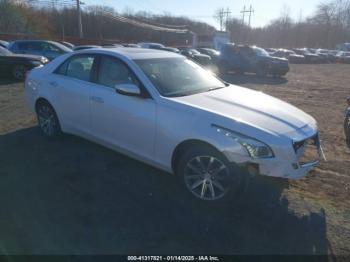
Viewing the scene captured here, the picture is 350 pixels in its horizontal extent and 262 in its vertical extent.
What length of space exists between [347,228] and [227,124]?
1.67m

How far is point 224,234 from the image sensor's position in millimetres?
3396

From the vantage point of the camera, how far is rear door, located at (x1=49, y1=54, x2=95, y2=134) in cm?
502

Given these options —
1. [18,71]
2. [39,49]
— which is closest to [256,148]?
[18,71]

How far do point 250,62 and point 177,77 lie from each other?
15.5 metres

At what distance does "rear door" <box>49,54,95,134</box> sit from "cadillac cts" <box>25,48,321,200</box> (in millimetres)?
16

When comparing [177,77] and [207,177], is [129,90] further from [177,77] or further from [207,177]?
[207,177]

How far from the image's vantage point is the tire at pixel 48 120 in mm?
5742

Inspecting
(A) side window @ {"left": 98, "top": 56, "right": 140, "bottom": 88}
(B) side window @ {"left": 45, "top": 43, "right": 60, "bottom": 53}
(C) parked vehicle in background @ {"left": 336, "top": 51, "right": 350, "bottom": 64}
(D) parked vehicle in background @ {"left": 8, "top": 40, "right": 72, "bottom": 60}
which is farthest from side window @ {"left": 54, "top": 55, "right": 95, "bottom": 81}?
(C) parked vehicle in background @ {"left": 336, "top": 51, "right": 350, "bottom": 64}

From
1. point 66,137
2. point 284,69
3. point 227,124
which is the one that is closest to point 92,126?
point 66,137

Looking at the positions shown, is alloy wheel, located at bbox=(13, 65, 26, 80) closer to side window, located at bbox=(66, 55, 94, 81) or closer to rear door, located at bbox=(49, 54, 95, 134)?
rear door, located at bbox=(49, 54, 95, 134)

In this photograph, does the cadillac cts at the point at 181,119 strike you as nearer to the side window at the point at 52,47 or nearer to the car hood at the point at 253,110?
the car hood at the point at 253,110

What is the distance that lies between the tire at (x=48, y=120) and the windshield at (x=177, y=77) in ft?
6.78


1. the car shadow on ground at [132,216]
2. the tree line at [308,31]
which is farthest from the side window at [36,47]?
the tree line at [308,31]

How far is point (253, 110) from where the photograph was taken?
405 cm
